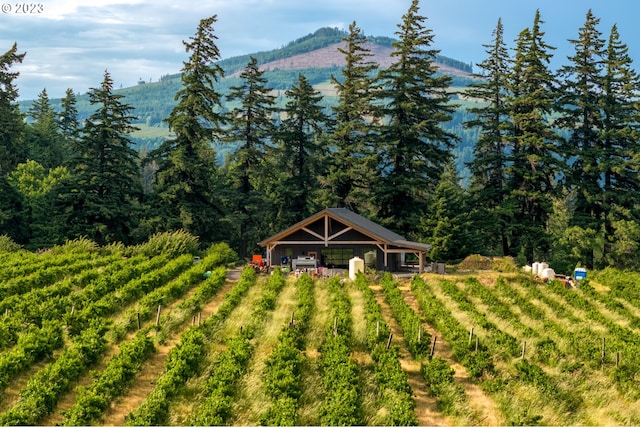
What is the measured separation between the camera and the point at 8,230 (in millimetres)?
46500

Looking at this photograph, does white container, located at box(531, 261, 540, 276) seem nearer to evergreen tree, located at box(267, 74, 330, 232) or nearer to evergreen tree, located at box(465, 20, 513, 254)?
evergreen tree, located at box(465, 20, 513, 254)

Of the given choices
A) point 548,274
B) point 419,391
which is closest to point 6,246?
point 419,391

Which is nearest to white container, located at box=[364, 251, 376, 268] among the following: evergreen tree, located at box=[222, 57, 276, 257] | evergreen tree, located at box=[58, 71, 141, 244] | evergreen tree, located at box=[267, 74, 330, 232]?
evergreen tree, located at box=[267, 74, 330, 232]

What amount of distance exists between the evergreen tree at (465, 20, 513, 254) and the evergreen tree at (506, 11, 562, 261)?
32.1 inches

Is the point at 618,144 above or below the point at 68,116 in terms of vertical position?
below

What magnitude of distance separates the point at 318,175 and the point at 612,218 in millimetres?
22549

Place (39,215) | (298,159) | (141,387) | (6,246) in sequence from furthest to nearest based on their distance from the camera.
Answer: (298,159), (39,215), (6,246), (141,387)

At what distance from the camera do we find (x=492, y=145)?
1834 inches

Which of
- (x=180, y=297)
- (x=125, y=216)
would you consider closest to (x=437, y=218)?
(x=180, y=297)

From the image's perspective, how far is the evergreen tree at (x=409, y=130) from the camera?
145 ft

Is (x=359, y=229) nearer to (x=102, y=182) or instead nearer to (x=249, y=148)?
(x=249, y=148)

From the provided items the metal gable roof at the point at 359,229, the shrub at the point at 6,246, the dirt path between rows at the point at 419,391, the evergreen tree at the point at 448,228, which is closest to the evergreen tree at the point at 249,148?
the metal gable roof at the point at 359,229

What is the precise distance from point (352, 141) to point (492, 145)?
11383 mm

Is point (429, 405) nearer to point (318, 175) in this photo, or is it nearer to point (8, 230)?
point (318, 175)
